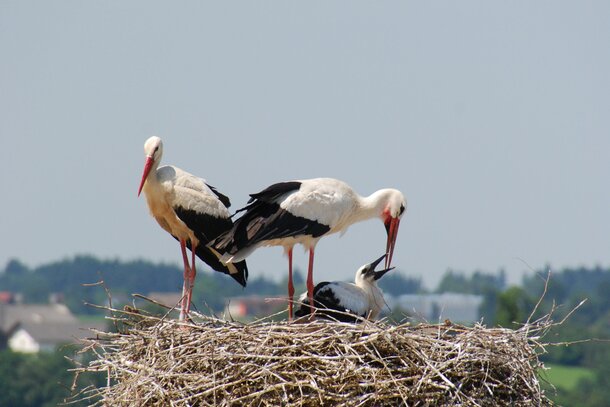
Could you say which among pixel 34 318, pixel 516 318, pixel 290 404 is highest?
pixel 290 404

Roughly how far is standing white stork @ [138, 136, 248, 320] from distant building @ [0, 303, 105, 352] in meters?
62.5

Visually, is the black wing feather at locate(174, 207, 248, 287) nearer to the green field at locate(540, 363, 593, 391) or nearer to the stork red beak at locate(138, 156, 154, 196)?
the stork red beak at locate(138, 156, 154, 196)

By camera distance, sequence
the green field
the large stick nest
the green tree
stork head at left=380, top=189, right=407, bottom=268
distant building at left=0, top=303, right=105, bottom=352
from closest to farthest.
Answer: the large stick nest < stork head at left=380, top=189, right=407, bottom=268 < the green tree < the green field < distant building at left=0, top=303, right=105, bottom=352

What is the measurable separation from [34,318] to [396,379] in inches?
3460

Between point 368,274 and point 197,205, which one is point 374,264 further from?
point 197,205

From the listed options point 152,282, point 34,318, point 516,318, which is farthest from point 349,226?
point 152,282

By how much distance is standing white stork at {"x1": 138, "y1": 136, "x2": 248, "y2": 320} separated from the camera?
11.4 meters

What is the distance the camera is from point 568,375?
6097cm

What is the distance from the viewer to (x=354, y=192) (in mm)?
11289

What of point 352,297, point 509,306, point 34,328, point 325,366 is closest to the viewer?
point 325,366

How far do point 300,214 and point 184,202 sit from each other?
3.38 feet

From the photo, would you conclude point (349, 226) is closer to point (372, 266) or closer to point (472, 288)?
point (372, 266)

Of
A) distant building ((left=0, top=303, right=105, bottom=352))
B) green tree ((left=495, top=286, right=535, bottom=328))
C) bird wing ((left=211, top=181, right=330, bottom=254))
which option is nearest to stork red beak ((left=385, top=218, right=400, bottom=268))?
bird wing ((left=211, top=181, right=330, bottom=254))

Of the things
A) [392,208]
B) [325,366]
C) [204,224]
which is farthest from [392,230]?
[325,366]
